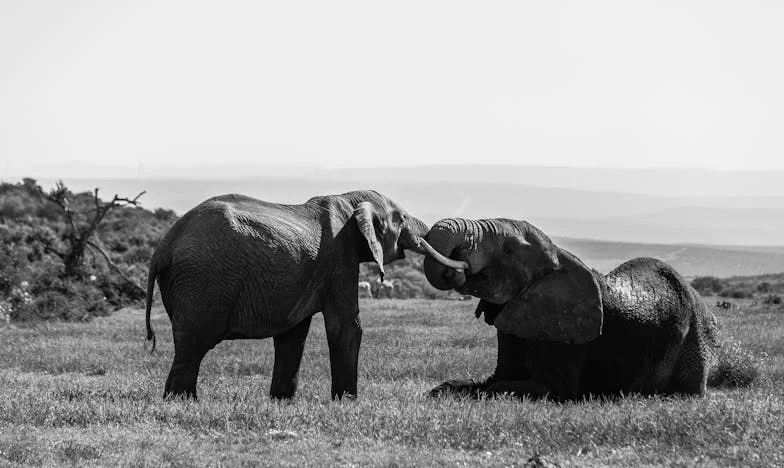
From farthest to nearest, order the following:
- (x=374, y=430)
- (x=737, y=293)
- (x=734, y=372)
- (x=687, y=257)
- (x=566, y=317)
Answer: (x=687, y=257) → (x=737, y=293) → (x=734, y=372) → (x=566, y=317) → (x=374, y=430)

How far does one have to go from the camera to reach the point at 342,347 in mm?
12164

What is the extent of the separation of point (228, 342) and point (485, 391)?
11.1m

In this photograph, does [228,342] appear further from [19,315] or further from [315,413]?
[315,413]

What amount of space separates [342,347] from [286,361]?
1.12m

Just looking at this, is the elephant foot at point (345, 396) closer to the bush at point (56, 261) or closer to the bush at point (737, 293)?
the bush at point (56, 261)

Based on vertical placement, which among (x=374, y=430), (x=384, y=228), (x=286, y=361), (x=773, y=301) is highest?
(x=384, y=228)

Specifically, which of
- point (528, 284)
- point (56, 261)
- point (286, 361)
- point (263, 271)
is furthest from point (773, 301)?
point (263, 271)

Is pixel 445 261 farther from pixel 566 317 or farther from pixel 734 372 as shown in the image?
pixel 734 372

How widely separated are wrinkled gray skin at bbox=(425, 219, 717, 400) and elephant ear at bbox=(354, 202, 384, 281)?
90 centimetres

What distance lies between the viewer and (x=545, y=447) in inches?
355

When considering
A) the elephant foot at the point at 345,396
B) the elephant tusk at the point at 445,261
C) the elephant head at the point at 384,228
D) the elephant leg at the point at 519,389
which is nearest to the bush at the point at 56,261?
the elephant head at the point at 384,228

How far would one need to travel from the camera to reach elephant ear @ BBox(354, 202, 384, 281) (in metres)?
12.1

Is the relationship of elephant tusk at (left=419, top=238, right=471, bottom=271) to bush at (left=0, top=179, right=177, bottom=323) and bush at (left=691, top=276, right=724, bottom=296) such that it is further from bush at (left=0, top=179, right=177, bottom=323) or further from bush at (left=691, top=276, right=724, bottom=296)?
bush at (left=691, top=276, right=724, bottom=296)

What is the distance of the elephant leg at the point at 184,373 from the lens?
11594mm
